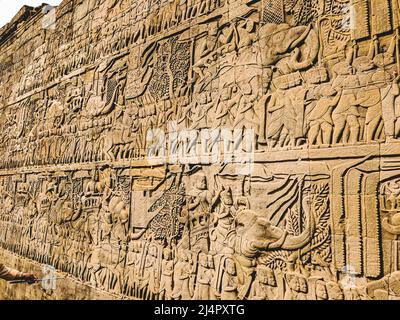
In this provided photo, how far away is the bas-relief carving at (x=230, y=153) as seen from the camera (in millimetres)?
2699

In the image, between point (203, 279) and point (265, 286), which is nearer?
point (265, 286)

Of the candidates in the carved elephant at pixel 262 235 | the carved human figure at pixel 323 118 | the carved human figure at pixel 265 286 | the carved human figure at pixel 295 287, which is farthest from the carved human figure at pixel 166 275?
the carved human figure at pixel 323 118

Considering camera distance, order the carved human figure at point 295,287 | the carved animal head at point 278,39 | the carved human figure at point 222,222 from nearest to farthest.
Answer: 1. the carved human figure at point 295,287
2. the carved animal head at point 278,39
3. the carved human figure at point 222,222

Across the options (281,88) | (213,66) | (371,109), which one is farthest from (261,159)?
(213,66)

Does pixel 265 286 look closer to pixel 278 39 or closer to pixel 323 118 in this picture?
pixel 323 118

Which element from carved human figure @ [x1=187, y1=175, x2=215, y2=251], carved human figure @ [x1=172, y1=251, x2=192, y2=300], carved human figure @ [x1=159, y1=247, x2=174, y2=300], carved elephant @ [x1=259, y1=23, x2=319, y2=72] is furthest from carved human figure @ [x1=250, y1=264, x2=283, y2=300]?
Answer: carved elephant @ [x1=259, y1=23, x2=319, y2=72]

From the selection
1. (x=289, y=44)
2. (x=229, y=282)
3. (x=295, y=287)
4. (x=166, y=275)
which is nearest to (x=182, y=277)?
(x=166, y=275)

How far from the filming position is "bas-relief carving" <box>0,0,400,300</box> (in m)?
2.70

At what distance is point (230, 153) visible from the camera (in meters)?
3.57

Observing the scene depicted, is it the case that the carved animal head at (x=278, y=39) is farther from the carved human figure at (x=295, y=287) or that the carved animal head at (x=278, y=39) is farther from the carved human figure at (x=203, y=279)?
the carved human figure at (x=203, y=279)

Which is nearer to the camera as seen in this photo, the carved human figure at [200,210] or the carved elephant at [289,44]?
the carved elephant at [289,44]

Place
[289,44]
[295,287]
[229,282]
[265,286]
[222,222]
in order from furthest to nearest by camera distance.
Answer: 1. [222,222]
2. [229,282]
3. [289,44]
4. [265,286]
5. [295,287]

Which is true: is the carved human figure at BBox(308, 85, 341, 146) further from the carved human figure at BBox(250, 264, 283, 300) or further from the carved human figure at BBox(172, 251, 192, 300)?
the carved human figure at BBox(172, 251, 192, 300)

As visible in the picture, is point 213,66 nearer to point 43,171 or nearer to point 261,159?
point 261,159
